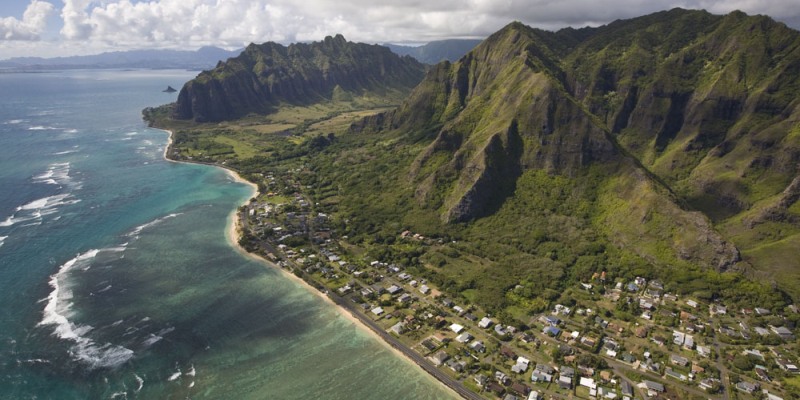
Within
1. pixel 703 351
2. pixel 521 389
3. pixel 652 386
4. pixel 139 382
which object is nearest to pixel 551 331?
pixel 521 389

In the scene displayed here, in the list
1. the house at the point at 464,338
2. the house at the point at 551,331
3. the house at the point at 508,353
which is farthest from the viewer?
the house at the point at 551,331

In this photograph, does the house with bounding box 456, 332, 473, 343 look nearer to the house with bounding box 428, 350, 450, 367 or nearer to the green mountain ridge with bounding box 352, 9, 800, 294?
the house with bounding box 428, 350, 450, 367

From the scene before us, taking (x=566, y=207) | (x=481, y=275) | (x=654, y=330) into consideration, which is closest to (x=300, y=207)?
(x=481, y=275)

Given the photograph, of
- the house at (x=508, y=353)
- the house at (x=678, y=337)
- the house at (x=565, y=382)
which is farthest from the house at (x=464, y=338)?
the house at (x=678, y=337)

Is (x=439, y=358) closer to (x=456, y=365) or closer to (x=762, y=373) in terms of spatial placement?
(x=456, y=365)

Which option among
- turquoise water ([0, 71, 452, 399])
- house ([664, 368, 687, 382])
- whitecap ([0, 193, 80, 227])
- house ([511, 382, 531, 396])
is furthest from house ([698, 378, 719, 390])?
whitecap ([0, 193, 80, 227])

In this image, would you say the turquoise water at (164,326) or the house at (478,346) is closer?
the turquoise water at (164,326)

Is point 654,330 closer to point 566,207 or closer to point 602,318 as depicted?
point 602,318

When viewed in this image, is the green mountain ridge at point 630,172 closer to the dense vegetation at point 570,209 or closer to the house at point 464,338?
the dense vegetation at point 570,209
